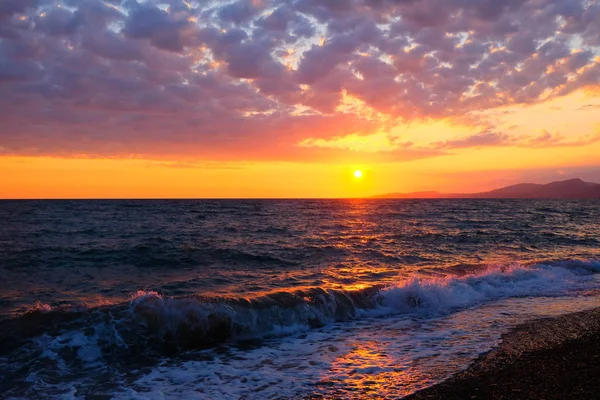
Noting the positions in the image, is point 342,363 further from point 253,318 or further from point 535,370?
point 253,318

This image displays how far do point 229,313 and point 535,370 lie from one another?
6872mm

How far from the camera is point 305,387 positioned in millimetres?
6773

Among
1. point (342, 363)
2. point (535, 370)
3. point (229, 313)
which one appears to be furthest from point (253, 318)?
point (535, 370)

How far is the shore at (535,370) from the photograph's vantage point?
602cm

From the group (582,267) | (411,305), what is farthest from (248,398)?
(582,267)

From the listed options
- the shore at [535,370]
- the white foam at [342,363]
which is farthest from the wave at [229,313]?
the shore at [535,370]

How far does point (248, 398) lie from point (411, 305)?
7.70 meters

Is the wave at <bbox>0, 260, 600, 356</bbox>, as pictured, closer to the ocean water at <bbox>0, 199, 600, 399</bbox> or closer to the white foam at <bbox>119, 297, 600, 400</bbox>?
the ocean water at <bbox>0, 199, 600, 399</bbox>

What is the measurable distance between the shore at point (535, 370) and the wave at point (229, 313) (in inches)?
146

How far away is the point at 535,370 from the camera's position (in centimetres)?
690

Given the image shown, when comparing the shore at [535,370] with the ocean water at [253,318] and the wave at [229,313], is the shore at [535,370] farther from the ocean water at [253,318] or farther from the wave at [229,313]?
the wave at [229,313]

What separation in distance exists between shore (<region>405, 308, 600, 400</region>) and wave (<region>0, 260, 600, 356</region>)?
12.2ft

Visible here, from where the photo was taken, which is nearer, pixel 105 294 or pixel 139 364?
pixel 139 364

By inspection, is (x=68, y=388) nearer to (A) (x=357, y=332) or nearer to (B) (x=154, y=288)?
(A) (x=357, y=332)
